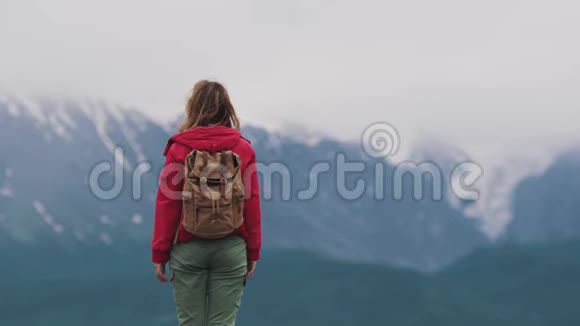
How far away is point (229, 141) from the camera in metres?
3.04

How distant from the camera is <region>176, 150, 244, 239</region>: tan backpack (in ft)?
9.62

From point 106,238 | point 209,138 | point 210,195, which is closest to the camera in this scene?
point 210,195

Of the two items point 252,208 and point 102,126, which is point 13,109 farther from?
point 252,208

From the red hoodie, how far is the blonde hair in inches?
1.9

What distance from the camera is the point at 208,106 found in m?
3.06

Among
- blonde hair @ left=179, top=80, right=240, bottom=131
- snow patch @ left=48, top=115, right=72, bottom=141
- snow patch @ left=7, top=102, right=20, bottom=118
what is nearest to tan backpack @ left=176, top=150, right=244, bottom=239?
blonde hair @ left=179, top=80, right=240, bottom=131

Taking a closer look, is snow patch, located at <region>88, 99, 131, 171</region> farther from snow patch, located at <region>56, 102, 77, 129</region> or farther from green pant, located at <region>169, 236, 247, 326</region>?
green pant, located at <region>169, 236, 247, 326</region>

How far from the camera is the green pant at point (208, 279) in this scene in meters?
3.01

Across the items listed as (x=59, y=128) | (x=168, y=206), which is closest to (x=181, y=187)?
(x=168, y=206)

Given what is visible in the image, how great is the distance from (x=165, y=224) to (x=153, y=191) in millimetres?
3473

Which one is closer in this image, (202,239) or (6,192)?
(202,239)

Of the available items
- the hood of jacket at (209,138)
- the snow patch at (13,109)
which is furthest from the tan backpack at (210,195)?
the snow patch at (13,109)

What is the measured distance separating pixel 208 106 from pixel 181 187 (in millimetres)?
337

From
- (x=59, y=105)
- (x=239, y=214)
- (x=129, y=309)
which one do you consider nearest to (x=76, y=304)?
(x=129, y=309)
